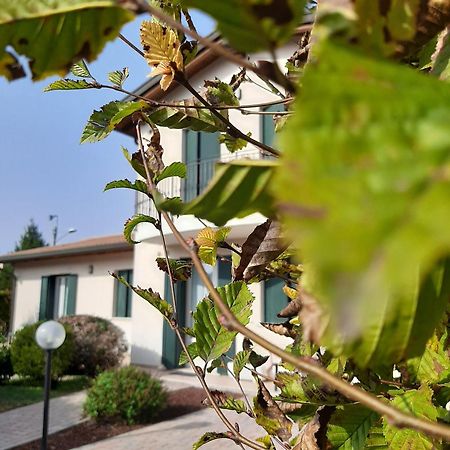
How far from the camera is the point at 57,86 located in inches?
43.3

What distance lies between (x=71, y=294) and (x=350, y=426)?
15.3 meters

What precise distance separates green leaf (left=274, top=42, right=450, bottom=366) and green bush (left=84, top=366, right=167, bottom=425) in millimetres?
8263

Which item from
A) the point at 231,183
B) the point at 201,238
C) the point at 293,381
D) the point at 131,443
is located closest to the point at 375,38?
the point at 231,183

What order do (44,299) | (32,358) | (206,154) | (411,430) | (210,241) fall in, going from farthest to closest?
(44,299)
(206,154)
(32,358)
(210,241)
(411,430)

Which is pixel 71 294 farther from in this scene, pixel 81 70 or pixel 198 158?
pixel 81 70

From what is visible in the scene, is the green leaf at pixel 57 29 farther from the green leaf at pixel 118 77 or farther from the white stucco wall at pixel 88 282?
the white stucco wall at pixel 88 282

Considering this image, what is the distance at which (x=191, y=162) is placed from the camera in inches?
474

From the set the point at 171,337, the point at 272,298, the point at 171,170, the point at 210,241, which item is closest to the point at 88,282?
the point at 171,337

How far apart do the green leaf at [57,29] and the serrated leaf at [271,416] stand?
84cm

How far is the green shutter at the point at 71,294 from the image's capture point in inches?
599

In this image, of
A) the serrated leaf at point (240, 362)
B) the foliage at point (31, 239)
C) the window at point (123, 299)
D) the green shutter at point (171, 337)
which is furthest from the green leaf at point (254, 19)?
the foliage at point (31, 239)

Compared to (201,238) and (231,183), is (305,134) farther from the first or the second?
(201,238)

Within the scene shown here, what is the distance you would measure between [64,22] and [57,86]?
0.69 meters

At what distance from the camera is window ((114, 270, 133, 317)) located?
46.1 ft
